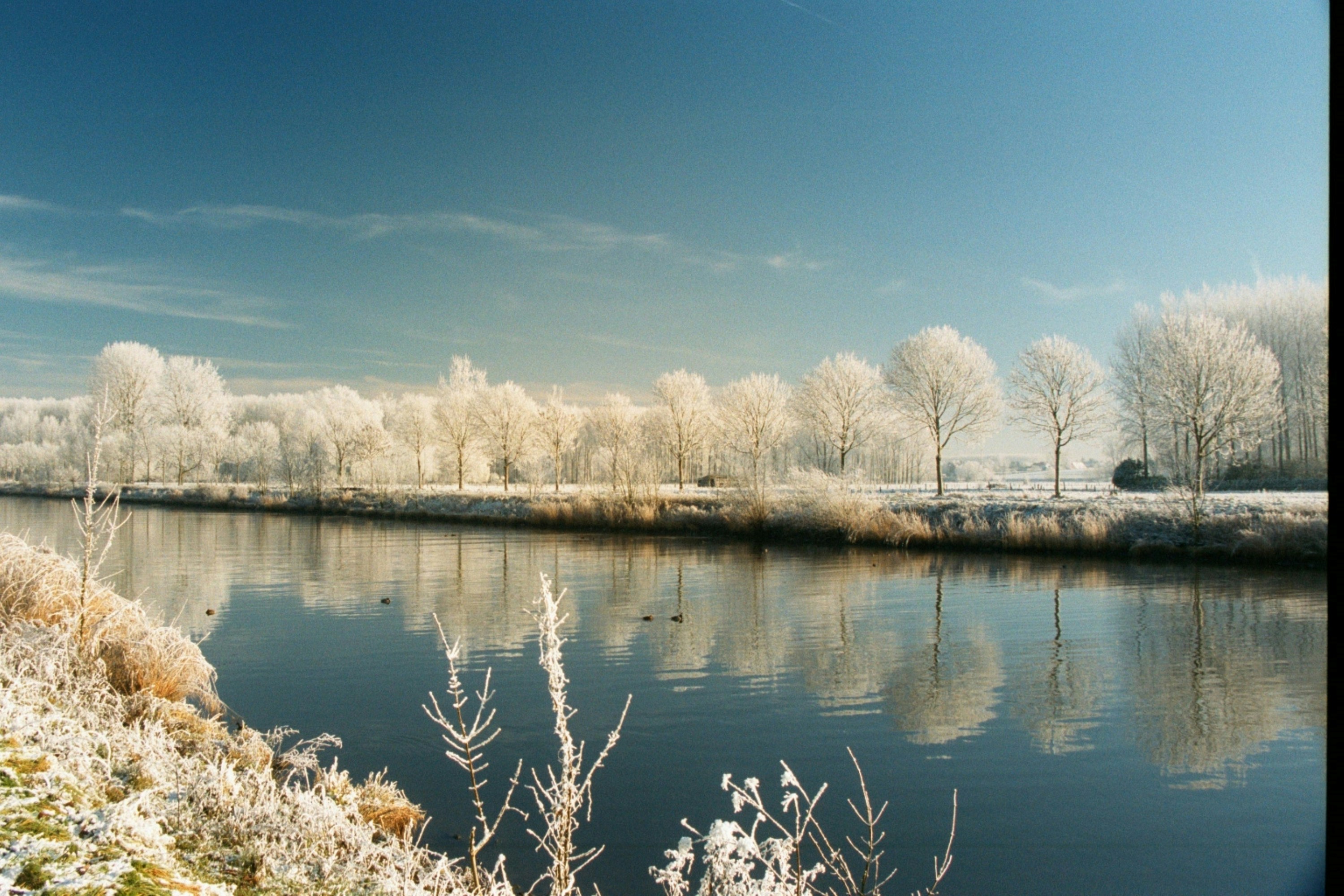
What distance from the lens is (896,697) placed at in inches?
388

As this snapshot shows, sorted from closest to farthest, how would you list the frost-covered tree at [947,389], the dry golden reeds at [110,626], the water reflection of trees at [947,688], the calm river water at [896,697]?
the calm river water at [896,697]
the dry golden reeds at [110,626]
the water reflection of trees at [947,688]
the frost-covered tree at [947,389]

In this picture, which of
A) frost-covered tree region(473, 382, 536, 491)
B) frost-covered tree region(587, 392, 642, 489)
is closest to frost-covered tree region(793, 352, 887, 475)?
frost-covered tree region(587, 392, 642, 489)

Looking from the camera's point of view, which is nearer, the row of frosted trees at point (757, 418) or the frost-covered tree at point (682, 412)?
the row of frosted trees at point (757, 418)

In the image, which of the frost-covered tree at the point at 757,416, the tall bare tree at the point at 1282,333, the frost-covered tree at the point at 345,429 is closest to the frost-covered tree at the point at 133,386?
the frost-covered tree at the point at 345,429

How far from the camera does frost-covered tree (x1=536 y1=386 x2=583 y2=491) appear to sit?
64.1m

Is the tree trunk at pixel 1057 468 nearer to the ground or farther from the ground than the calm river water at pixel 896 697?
farther from the ground

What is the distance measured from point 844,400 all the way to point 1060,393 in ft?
41.2

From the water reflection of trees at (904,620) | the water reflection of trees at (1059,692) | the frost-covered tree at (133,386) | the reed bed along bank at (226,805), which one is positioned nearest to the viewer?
the reed bed along bank at (226,805)

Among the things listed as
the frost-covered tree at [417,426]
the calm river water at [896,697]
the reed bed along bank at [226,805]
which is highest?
the frost-covered tree at [417,426]

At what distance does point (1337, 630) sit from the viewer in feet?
3.25

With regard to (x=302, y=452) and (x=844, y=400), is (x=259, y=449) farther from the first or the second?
(x=844, y=400)

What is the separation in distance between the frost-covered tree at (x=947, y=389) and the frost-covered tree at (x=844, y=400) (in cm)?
507

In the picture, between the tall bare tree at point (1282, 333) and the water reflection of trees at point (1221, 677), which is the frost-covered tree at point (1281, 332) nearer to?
the tall bare tree at point (1282, 333)

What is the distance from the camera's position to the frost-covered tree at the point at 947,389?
4400cm
